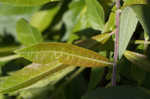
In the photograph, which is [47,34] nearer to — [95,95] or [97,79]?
[97,79]

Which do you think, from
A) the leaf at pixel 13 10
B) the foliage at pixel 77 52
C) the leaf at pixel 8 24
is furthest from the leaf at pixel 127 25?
the leaf at pixel 8 24

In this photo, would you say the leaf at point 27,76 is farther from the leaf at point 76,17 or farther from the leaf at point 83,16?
the leaf at point 76,17

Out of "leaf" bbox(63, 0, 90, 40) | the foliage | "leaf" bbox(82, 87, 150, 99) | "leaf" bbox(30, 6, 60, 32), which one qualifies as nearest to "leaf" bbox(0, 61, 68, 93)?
the foliage

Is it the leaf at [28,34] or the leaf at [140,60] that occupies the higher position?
the leaf at [28,34]

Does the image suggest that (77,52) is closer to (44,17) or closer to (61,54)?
(61,54)

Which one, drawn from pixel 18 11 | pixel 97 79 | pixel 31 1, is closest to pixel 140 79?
pixel 97 79

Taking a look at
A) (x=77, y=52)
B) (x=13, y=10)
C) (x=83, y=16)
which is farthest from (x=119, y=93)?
(x=13, y=10)
